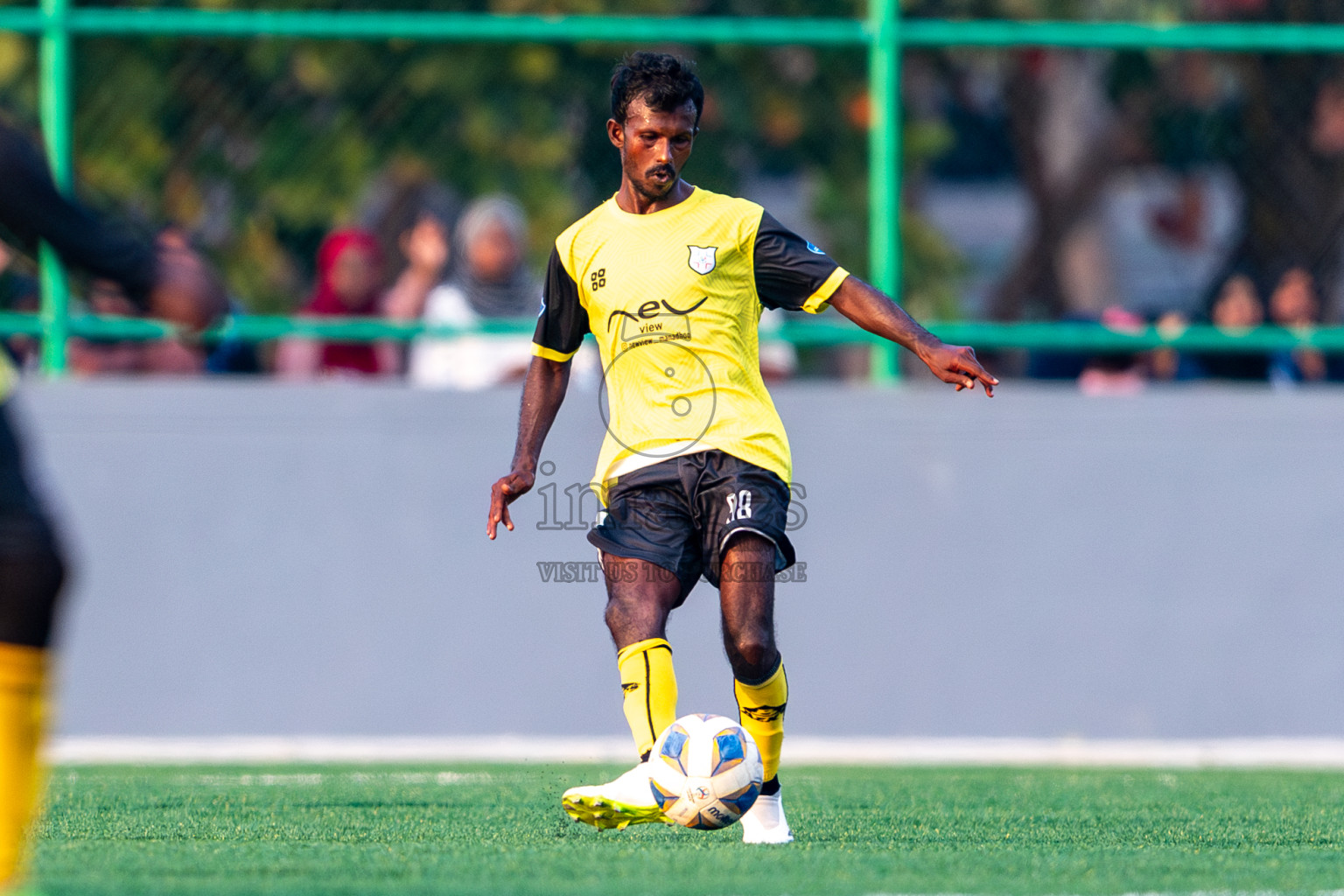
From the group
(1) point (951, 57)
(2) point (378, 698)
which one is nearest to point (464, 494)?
(2) point (378, 698)

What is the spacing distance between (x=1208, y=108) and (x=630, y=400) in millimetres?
4809

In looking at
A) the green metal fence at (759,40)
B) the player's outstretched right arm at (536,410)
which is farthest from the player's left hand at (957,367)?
the green metal fence at (759,40)

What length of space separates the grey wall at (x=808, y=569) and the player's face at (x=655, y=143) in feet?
11.2

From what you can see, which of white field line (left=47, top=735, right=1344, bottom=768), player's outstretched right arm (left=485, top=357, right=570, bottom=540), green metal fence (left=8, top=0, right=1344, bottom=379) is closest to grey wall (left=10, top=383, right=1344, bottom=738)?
white field line (left=47, top=735, right=1344, bottom=768)

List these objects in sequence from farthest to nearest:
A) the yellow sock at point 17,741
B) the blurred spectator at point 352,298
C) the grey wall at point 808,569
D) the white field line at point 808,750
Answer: the blurred spectator at point 352,298 < the grey wall at point 808,569 < the white field line at point 808,750 < the yellow sock at point 17,741

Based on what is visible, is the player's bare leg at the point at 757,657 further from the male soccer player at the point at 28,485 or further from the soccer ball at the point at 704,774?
the male soccer player at the point at 28,485

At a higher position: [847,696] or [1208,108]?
[1208,108]

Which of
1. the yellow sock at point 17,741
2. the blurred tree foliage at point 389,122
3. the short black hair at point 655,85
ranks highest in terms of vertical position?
the blurred tree foliage at point 389,122

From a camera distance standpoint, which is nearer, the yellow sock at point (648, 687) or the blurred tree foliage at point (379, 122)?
the yellow sock at point (648, 687)

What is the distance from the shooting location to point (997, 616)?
28.6 feet

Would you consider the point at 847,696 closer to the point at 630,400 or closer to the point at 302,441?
the point at 302,441

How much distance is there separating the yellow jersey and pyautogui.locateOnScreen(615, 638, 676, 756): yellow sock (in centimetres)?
51

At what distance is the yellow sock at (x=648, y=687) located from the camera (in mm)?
5195

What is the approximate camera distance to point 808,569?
344 inches
